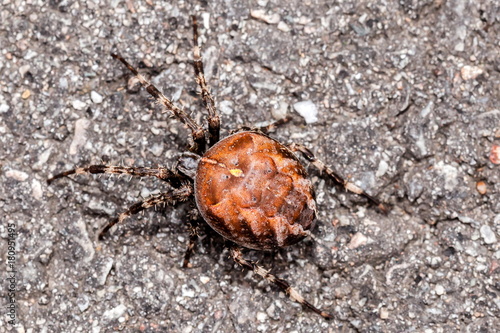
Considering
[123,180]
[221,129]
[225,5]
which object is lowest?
[123,180]

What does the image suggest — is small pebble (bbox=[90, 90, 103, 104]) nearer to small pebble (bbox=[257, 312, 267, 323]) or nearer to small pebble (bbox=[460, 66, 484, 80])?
small pebble (bbox=[257, 312, 267, 323])

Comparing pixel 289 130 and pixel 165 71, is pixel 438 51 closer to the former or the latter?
pixel 289 130

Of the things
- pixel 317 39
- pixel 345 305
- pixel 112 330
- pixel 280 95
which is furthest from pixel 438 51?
pixel 112 330

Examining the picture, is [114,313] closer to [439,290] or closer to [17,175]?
[17,175]

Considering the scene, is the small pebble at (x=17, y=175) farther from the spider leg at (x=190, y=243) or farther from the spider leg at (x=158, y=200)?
the spider leg at (x=190, y=243)

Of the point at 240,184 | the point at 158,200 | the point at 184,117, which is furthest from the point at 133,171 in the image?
the point at 240,184

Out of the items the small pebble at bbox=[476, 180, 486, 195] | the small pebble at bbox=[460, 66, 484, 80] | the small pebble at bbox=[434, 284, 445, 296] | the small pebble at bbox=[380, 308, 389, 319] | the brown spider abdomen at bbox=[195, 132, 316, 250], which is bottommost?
the small pebble at bbox=[380, 308, 389, 319]

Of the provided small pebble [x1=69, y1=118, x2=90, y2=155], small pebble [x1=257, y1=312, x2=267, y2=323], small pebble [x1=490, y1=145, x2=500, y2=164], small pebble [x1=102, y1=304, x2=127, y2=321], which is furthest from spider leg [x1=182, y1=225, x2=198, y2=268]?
small pebble [x1=490, y1=145, x2=500, y2=164]
